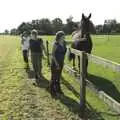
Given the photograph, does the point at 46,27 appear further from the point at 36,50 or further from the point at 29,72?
the point at 36,50

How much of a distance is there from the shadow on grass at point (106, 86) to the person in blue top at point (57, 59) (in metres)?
1.55

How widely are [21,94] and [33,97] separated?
639 millimetres

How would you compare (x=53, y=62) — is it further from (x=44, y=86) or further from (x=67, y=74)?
(x=67, y=74)

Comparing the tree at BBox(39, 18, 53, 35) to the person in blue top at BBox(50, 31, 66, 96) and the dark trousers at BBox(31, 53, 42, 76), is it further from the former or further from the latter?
the person in blue top at BBox(50, 31, 66, 96)

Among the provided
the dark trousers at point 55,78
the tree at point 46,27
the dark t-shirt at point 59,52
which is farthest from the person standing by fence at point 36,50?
the tree at point 46,27

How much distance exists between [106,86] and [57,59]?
2.62 meters

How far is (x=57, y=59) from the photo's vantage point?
11.0 m

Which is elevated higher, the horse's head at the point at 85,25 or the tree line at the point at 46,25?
the horse's head at the point at 85,25

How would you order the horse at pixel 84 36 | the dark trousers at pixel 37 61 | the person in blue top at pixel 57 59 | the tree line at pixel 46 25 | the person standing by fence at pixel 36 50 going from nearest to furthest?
the person in blue top at pixel 57 59, the person standing by fence at pixel 36 50, the dark trousers at pixel 37 61, the horse at pixel 84 36, the tree line at pixel 46 25

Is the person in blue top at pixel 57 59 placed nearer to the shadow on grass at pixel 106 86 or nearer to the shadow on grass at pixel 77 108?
the shadow on grass at pixel 77 108

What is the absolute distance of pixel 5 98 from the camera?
36.1 ft

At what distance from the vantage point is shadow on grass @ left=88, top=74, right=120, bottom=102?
11229mm

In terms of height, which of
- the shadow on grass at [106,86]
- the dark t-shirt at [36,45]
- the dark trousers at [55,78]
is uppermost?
the dark t-shirt at [36,45]

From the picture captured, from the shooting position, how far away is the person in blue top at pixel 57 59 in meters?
10.8
